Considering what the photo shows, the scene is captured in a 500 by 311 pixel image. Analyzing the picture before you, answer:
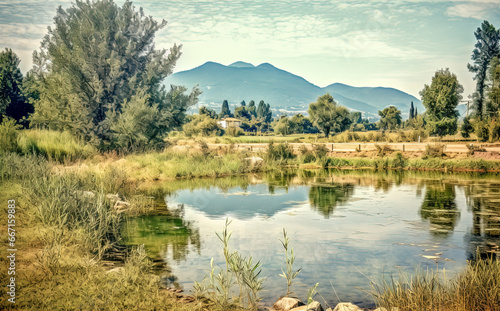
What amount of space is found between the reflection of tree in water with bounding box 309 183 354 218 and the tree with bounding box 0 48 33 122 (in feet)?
106

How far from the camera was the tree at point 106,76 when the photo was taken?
2294cm

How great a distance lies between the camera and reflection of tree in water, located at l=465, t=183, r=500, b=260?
9.56 m

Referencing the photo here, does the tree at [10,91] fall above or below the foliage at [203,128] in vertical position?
above

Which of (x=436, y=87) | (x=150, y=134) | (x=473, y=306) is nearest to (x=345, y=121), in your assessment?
(x=436, y=87)

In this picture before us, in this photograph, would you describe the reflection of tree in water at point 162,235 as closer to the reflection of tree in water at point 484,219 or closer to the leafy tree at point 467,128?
the reflection of tree in water at point 484,219

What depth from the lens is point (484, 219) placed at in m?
12.8

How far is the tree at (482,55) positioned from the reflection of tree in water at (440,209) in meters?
33.7

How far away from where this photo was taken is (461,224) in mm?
12195

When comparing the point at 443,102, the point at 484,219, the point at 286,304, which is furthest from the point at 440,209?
the point at 443,102

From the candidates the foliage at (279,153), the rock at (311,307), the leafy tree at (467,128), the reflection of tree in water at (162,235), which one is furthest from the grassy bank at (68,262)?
the leafy tree at (467,128)

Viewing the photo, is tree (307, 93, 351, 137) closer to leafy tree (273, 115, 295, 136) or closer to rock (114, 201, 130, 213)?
leafy tree (273, 115, 295, 136)

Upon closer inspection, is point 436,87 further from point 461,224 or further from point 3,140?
point 3,140

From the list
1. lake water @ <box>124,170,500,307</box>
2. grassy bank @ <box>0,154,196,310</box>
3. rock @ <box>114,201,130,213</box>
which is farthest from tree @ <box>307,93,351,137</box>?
grassy bank @ <box>0,154,196,310</box>

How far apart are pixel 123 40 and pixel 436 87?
3260 cm
